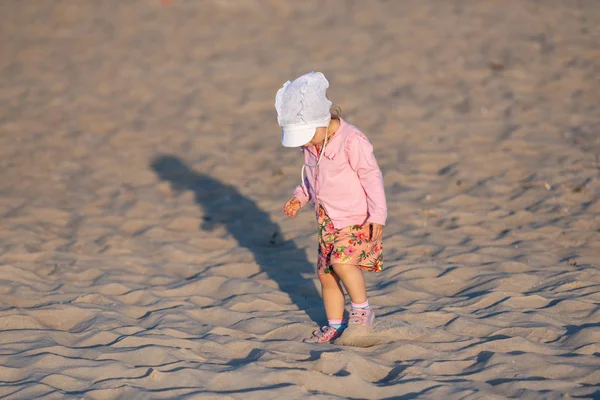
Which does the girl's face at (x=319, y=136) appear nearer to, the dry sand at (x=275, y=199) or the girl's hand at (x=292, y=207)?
the girl's hand at (x=292, y=207)

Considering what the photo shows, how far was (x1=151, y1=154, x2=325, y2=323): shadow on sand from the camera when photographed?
4.93 metres

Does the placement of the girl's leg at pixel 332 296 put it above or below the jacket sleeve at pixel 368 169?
below

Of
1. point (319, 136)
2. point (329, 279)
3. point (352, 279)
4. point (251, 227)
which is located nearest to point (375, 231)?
point (352, 279)

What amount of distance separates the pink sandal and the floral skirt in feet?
0.98

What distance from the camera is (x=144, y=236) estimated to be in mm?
5891

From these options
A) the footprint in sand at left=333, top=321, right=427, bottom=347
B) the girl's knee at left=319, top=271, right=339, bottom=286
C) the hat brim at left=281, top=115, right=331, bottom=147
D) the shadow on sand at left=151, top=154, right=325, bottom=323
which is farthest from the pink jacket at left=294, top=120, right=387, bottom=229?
the shadow on sand at left=151, top=154, right=325, bottom=323

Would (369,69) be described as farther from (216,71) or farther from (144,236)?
(144,236)

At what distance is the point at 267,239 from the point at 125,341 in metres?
2.05

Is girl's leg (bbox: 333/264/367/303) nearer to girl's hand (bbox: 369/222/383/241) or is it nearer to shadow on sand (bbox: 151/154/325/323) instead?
girl's hand (bbox: 369/222/383/241)

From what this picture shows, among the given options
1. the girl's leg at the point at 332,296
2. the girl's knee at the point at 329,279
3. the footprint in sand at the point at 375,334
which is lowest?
the footprint in sand at the point at 375,334

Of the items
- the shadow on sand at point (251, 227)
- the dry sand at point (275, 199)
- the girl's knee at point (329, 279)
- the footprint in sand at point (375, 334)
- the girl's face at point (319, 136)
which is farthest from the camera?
the shadow on sand at point (251, 227)

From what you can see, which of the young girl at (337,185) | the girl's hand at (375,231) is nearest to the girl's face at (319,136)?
the young girl at (337,185)

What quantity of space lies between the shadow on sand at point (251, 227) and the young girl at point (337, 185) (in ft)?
1.75

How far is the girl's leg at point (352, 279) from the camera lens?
12.8 ft
